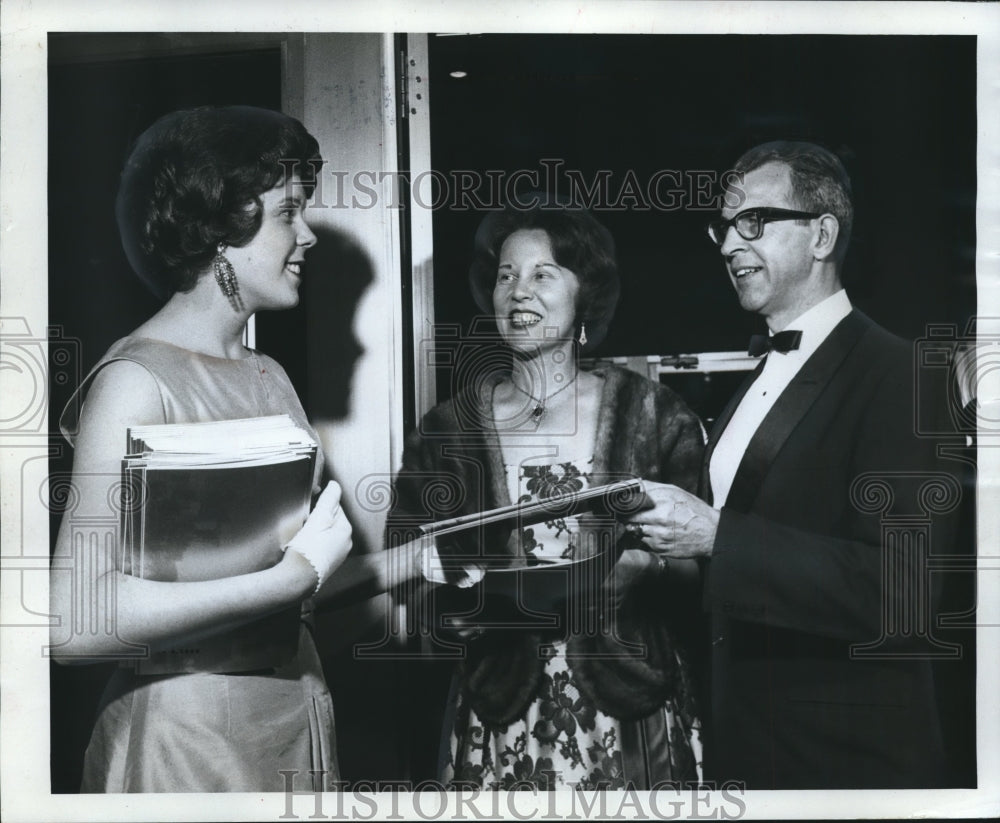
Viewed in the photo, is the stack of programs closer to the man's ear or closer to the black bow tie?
the black bow tie

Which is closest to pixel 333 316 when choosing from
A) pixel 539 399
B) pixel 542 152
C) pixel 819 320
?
pixel 539 399

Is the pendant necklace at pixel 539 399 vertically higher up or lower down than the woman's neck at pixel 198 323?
lower down

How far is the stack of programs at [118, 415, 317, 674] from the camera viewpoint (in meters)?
2.60

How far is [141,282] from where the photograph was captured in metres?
2.68

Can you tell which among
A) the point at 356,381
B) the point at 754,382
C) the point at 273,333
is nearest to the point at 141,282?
the point at 273,333

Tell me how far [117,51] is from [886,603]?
2380mm

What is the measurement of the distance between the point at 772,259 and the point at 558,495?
2.62ft

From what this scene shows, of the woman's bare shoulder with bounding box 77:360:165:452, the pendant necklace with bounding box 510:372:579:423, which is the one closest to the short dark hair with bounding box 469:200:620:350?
the pendant necklace with bounding box 510:372:579:423

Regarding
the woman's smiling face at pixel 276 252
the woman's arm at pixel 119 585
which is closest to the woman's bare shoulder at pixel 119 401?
the woman's arm at pixel 119 585

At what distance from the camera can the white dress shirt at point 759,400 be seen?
270cm

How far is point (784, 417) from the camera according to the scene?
2680mm

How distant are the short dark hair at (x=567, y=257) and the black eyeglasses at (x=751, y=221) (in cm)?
27

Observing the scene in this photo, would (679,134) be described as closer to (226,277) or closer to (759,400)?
(759,400)

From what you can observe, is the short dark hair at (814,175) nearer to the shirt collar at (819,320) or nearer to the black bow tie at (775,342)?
the shirt collar at (819,320)
